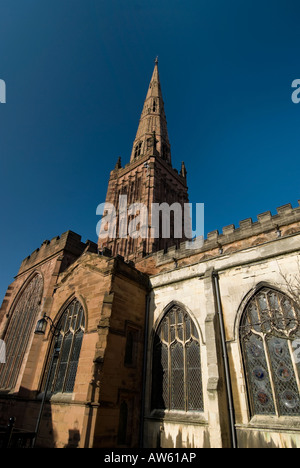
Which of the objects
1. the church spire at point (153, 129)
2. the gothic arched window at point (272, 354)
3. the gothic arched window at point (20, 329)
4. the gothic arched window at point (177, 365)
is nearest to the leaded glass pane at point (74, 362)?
the gothic arched window at point (177, 365)

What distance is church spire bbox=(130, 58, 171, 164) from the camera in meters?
35.4

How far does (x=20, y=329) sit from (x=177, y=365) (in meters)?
11.6

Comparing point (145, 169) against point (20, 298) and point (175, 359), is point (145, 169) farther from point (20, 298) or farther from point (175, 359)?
point (175, 359)

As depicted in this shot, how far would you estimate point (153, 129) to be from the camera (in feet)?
131

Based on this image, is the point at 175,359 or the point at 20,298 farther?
the point at 20,298

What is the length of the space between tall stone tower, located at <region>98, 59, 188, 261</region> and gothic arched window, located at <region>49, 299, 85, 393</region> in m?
9.20

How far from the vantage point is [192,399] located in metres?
10.3

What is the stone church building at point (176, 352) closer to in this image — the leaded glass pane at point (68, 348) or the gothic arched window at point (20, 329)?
the leaded glass pane at point (68, 348)

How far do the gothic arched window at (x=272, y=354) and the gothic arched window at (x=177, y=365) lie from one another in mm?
2111

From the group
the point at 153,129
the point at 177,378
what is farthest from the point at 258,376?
the point at 153,129

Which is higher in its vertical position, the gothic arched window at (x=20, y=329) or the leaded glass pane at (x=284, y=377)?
the gothic arched window at (x=20, y=329)

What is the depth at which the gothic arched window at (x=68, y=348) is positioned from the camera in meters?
11.7
